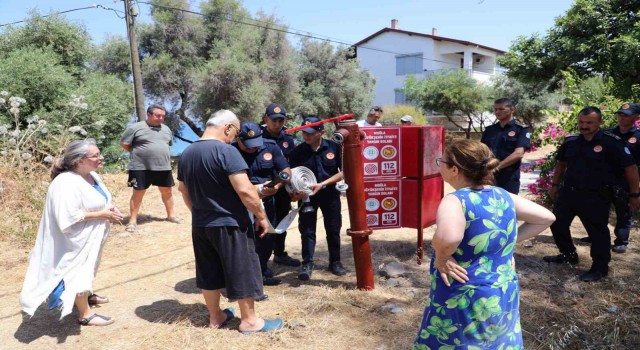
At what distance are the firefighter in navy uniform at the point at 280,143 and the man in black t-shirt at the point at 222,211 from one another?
111 centimetres

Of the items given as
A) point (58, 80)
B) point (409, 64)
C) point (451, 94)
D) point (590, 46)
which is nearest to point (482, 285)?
point (58, 80)

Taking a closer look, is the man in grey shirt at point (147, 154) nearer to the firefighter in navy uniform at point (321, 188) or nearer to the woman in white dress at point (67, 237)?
the firefighter in navy uniform at point (321, 188)

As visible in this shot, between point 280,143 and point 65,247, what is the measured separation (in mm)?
2144

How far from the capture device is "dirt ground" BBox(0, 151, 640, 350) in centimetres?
329

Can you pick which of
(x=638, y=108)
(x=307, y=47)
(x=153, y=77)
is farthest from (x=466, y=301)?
(x=307, y=47)

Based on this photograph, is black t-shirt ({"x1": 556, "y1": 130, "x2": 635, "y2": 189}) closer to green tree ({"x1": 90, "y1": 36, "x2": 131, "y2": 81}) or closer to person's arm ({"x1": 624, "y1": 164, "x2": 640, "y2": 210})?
person's arm ({"x1": 624, "y1": 164, "x2": 640, "y2": 210})

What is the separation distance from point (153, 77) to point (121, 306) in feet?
48.8

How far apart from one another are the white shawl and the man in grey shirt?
9.81 ft

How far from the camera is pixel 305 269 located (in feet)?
14.9

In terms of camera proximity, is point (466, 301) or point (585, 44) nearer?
point (466, 301)

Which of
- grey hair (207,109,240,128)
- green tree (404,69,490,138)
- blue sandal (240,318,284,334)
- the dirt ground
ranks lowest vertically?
the dirt ground

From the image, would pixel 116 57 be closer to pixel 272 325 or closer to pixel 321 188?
pixel 321 188

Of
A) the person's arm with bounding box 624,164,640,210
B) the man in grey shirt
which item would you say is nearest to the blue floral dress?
the person's arm with bounding box 624,164,640,210

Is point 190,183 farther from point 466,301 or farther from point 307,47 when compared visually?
point 307,47
